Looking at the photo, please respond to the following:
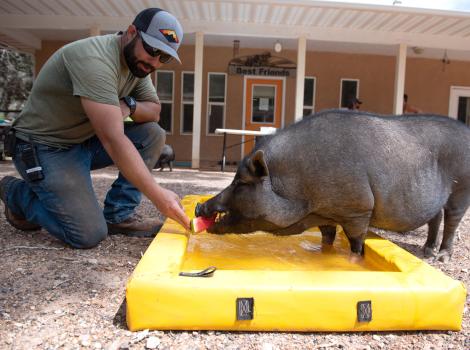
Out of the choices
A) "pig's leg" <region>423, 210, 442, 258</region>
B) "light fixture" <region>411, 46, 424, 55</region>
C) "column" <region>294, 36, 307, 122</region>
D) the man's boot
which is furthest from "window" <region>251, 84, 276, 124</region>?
the man's boot

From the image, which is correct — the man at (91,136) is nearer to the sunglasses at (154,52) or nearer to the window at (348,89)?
the sunglasses at (154,52)

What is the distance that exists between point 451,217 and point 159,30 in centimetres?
244

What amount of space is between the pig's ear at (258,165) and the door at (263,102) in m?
11.0

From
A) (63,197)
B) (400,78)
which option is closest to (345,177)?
(63,197)

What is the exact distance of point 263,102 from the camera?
1388cm

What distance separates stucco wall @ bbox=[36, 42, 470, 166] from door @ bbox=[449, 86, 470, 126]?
0.16 meters

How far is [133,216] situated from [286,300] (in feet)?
6.69

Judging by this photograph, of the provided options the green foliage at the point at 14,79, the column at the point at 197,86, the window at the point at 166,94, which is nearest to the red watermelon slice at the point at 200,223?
the column at the point at 197,86

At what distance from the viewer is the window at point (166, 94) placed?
549 inches

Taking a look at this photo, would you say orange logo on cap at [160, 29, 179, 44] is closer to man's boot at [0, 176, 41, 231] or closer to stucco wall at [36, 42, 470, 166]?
man's boot at [0, 176, 41, 231]

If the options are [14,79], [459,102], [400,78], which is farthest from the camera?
[14,79]

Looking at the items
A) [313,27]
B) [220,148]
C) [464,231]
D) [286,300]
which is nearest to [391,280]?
[286,300]

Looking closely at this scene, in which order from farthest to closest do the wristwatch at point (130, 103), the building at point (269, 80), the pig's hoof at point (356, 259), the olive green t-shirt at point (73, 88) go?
1. the building at point (269, 80)
2. the wristwatch at point (130, 103)
3. the pig's hoof at point (356, 259)
4. the olive green t-shirt at point (73, 88)

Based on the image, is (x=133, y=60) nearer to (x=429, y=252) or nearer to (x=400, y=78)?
(x=429, y=252)
